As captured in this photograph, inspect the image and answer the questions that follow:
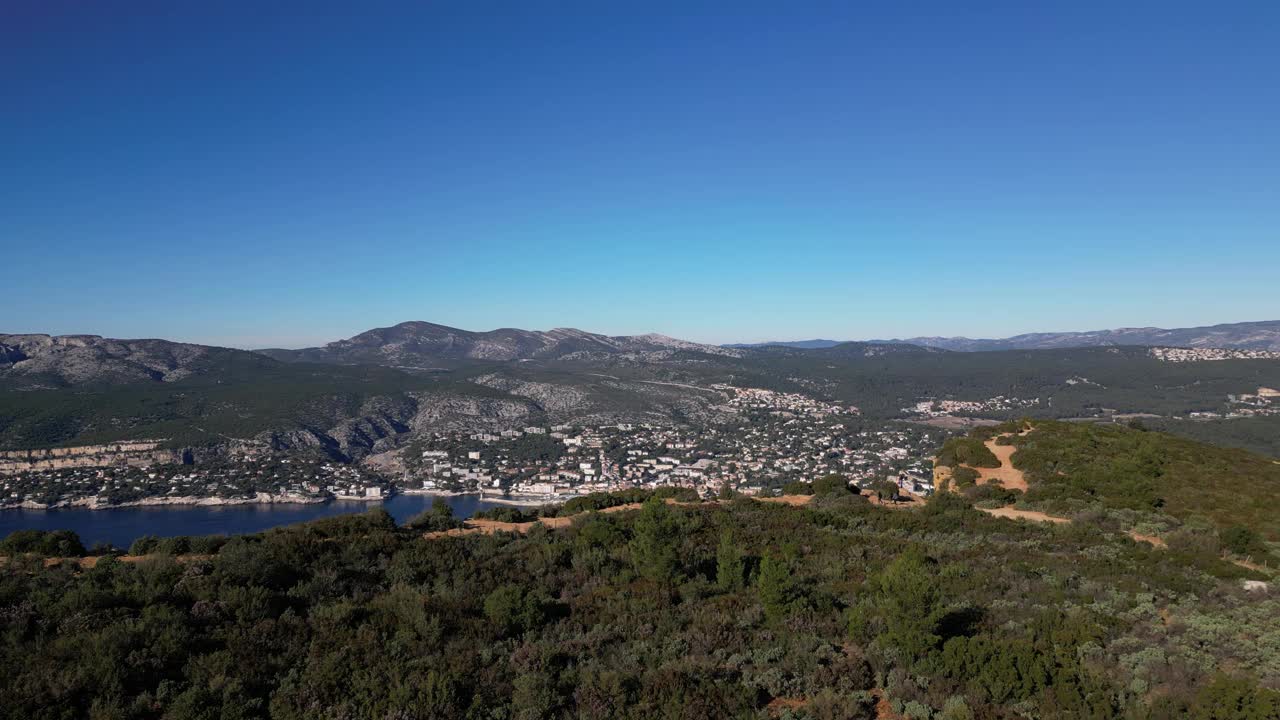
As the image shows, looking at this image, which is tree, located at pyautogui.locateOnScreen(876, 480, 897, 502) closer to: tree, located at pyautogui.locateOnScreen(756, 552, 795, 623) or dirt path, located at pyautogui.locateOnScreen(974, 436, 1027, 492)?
dirt path, located at pyautogui.locateOnScreen(974, 436, 1027, 492)

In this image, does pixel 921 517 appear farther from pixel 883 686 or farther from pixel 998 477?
pixel 883 686

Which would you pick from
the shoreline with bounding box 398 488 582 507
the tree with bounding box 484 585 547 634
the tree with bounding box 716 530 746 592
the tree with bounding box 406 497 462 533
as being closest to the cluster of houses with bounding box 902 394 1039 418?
the shoreline with bounding box 398 488 582 507

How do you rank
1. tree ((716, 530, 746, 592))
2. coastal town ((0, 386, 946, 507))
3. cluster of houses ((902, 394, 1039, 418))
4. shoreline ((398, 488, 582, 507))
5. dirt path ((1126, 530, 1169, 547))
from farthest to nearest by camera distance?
cluster of houses ((902, 394, 1039, 418))
coastal town ((0, 386, 946, 507))
shoreline ((398, 488, 582, 507))
dirt path ((1126, 530, 1169, 547))
tree ((716, 530, 746, 592))

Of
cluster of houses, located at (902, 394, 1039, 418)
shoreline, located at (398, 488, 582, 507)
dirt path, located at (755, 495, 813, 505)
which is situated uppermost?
dirt path, located at (755, 495, 813, 505)

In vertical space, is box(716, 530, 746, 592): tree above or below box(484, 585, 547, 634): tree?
below

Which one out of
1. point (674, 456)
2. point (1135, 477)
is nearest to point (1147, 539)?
point (1135, 477)

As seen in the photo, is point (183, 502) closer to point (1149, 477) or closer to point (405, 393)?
point (405, 393)

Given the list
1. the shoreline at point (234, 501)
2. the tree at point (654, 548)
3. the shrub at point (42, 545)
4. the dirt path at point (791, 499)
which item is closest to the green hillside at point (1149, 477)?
the dirt path at point (791, 499)

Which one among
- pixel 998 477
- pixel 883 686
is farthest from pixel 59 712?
pixel 998 477
